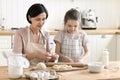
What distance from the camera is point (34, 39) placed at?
92.7 inches

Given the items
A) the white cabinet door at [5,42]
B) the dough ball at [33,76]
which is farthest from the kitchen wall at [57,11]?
the dough ball at [33,76]

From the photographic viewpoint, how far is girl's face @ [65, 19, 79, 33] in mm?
2387

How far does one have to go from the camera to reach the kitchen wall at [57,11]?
13.6 ft

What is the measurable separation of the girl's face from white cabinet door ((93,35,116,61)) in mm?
Answer: 1672

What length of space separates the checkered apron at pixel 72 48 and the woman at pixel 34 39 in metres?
0.20

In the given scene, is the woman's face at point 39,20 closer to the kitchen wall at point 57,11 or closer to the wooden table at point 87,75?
the wooden table at point 87,75

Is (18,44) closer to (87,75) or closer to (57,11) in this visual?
(87,75)

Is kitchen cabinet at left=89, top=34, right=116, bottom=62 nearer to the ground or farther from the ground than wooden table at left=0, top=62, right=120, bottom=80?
farther from the ground

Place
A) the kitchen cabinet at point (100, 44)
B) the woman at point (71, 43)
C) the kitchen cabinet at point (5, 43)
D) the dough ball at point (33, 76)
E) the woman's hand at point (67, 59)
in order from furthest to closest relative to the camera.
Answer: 1. the kitchen cabinet at point (100, 44)
2. the kitchen cabinet at point (5, 43)
3. the woman at point (71, 43)
4. the woman's hand at point (67, 59)
5. the dough ball at point (33, 76)

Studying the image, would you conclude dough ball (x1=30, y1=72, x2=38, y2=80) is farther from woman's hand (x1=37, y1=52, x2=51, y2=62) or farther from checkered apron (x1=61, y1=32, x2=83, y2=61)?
checkered apron (x1=61, y1=32, x2=83, y2=61)

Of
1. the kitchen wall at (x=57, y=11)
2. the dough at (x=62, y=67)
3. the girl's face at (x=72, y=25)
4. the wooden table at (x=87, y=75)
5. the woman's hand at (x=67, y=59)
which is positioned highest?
the kitchen wall at (x=57, y=11)

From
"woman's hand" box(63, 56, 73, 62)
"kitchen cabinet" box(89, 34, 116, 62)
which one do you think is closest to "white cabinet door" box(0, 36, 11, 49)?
"kitchen cabinet" box(89, 34, 116, 62)

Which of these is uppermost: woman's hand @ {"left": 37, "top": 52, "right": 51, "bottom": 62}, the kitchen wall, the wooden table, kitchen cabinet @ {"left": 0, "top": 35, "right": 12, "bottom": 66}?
the kitchen wall

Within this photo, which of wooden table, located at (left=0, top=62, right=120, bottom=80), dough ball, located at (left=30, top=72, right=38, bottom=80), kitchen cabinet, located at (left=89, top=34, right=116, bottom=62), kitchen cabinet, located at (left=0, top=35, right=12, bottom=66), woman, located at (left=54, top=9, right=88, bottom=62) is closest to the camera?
dough ball, located at (left=30, top=72, right=38, bottom=80)
